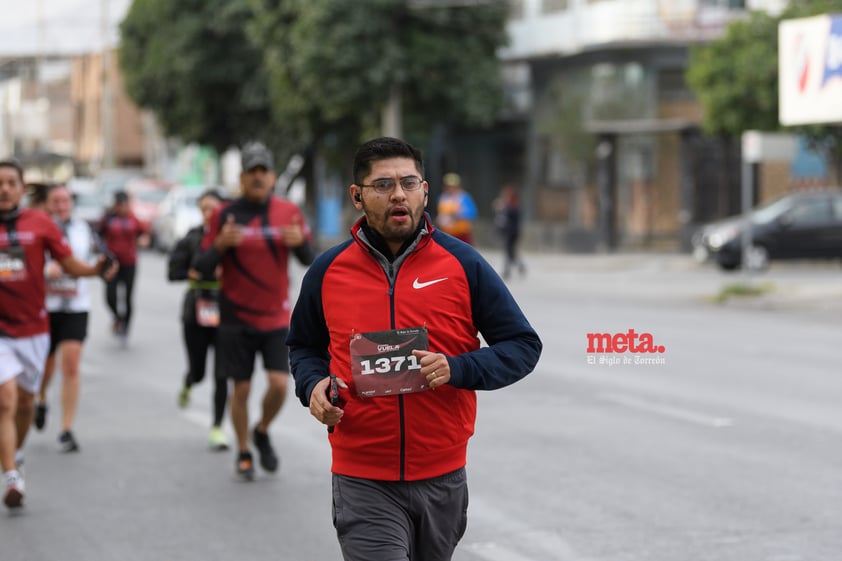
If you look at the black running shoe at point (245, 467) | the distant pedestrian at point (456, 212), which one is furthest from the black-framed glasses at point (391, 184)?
the distant pedestrian at point (456, 212)

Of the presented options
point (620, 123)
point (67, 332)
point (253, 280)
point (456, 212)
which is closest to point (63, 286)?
point (67, 332)

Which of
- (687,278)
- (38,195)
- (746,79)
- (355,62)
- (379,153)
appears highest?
(355,62)

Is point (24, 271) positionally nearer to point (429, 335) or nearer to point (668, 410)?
point (429, 335)

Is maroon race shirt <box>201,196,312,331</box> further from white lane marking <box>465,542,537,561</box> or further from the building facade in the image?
the building facade

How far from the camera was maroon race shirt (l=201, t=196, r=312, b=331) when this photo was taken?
942cm

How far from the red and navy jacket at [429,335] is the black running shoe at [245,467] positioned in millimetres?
4695

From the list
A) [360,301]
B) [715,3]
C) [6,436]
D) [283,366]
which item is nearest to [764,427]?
[283,366]

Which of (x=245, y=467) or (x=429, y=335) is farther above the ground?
(x=429, y=335)

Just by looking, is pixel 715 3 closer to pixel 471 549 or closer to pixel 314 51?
pixel 314 51

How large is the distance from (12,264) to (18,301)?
0.21 m

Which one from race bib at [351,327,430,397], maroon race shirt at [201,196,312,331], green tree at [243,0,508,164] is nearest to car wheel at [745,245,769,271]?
green tree at [243,0,508,164]

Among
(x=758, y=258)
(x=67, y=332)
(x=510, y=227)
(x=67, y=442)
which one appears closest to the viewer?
(x=67, y=442)

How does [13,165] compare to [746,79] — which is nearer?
[13,165]

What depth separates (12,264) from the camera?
28.5ft
